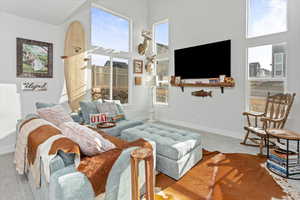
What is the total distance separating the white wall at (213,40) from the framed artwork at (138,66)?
1.16 m

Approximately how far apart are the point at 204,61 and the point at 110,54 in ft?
9.51

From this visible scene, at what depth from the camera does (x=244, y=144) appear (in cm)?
345

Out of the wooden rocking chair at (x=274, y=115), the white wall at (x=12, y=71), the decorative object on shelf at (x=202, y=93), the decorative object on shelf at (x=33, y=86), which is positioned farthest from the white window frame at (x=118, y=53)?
the wooden rocking chair at (x=274, y=115)

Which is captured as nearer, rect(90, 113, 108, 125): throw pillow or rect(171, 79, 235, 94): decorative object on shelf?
rect(90, 113, 108, 125): throw pillow

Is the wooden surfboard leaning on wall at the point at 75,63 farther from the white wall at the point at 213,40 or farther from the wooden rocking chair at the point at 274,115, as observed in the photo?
the wooden rocking chair at the point at 274,115

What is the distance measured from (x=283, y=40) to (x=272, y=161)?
2562 millimetres

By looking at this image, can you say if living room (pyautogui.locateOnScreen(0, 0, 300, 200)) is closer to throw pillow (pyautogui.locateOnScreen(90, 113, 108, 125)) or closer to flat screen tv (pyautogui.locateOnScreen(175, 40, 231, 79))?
flat screen tv (pyautogui.locateOnScreen(175, 40, 231, 79))

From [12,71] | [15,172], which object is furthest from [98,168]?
[12,71]

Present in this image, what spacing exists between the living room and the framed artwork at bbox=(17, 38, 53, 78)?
0.07 ft

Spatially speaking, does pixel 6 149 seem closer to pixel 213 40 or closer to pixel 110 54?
pixel 110 54

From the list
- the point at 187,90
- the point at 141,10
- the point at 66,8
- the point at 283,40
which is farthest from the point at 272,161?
the point at 141,10

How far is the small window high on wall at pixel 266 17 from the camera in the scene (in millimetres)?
3378

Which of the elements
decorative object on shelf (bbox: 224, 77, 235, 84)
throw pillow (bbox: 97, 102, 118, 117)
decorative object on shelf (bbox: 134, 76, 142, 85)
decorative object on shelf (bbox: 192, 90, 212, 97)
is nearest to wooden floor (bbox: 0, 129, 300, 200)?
decorative object on shelf (bbox: 192, 90, 212, 97)

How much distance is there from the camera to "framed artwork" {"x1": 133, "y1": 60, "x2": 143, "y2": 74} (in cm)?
567
